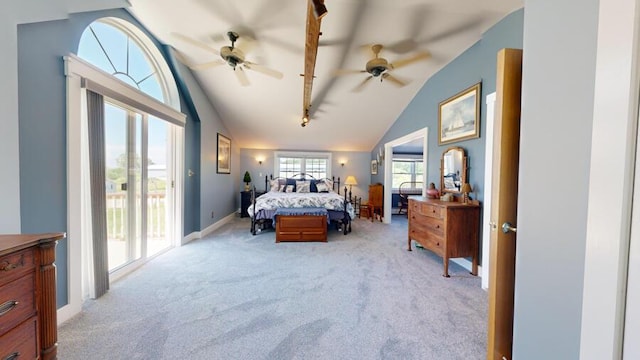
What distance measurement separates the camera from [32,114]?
1.61m

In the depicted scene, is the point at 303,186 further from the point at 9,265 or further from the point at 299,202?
the point at 9,265

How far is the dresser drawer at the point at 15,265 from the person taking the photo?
3.02 feet

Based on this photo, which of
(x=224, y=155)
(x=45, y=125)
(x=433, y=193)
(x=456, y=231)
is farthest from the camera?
(x=224, y=155)

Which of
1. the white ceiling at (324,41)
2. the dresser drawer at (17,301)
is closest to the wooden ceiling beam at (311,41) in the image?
the white ceiling at (324,41)

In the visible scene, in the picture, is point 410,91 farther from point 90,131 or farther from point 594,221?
point 90,131

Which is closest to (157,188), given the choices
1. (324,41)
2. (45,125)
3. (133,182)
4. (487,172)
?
(133,182)

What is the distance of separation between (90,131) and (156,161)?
3.70 ft

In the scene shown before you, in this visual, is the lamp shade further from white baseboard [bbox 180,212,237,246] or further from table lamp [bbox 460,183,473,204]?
table lamp [bbox 460,183,473,204]

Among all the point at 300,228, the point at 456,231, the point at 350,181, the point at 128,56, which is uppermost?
the point at 128,56

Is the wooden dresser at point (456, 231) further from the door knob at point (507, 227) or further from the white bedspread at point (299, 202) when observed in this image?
the white bedspread at point (299, 202)

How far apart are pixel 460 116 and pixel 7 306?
4055 mm

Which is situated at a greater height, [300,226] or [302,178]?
[302,178]

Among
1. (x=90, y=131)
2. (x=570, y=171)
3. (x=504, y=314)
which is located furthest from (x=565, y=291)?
(x=90, y=131)

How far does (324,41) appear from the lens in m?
3.04
